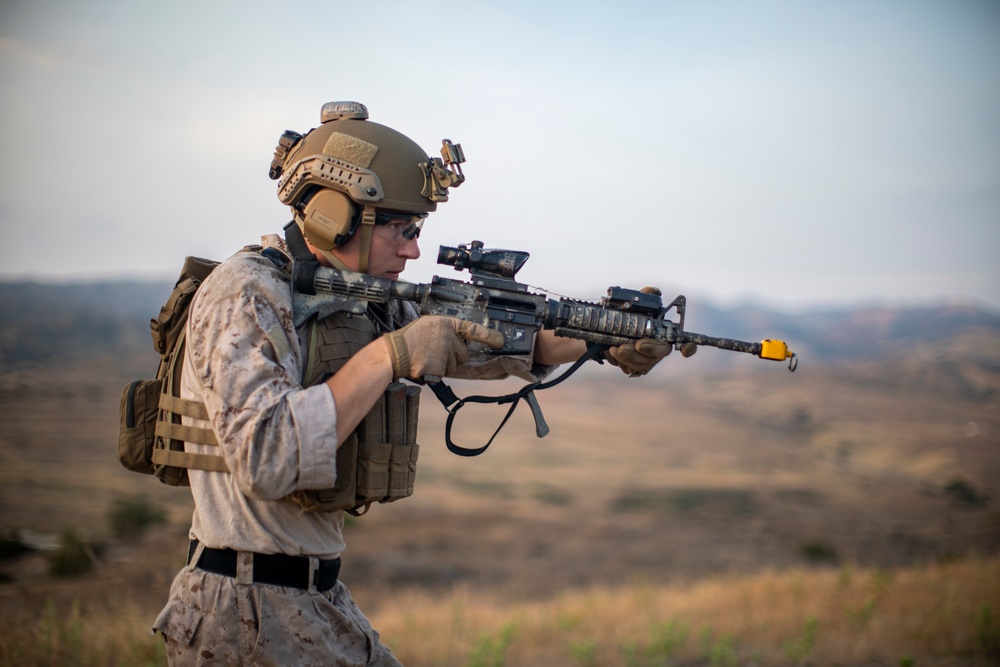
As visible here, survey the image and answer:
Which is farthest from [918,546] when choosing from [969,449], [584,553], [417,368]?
[417,368]

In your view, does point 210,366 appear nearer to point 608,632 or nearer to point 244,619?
point 244,619

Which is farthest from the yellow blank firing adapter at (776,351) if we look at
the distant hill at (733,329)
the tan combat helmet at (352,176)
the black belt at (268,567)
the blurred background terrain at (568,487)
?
the distant hill at (733,329)

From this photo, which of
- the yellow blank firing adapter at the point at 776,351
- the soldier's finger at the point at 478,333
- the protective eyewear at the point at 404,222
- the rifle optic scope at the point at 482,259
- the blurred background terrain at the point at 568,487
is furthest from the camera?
the blurred background terrain at the point at 568,487

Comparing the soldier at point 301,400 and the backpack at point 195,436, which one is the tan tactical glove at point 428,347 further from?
the backpack at point 195,436

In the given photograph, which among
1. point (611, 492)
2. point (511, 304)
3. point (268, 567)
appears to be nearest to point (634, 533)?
point (611, 492)

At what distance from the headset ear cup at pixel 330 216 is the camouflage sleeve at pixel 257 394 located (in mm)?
448

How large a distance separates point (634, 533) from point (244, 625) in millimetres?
15173

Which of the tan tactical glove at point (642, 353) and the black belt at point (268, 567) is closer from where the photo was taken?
the black belt at point (268, 567)

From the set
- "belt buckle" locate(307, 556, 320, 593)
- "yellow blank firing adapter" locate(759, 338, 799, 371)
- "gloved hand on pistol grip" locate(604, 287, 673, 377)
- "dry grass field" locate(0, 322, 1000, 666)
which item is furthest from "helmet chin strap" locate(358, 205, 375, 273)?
"dry grass field" locate(0, 322, 1000, 666)

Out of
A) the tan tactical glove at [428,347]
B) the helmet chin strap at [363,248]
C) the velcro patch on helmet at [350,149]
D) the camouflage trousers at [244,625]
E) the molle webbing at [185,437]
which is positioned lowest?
the camouflage trousers at [244,625]

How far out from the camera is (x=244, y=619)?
10.5 feet

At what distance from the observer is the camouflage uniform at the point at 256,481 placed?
2971 mm

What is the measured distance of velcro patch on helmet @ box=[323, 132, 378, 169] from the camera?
3.55m

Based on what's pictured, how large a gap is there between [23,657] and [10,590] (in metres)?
3.17
